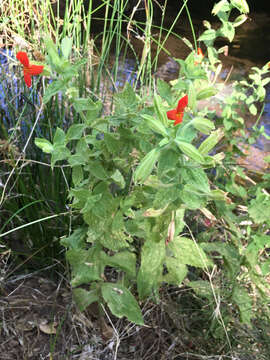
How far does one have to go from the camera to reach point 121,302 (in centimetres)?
107

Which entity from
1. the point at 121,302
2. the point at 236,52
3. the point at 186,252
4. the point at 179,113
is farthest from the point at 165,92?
the point at 236,52

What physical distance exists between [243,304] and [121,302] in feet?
1.32

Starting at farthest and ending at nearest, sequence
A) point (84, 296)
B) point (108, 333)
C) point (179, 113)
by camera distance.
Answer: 1. point (108, 333)
2. point (84, 296)
3. point (179, 113)

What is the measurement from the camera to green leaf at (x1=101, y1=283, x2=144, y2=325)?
41.6 inches

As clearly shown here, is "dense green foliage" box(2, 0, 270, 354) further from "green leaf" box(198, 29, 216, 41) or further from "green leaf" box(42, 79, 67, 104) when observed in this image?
"green leaf" box(198, 29, 216, 41)

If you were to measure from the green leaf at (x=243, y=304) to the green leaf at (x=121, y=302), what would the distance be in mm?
342

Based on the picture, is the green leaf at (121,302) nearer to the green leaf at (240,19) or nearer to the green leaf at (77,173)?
the green leaf at (77,173)

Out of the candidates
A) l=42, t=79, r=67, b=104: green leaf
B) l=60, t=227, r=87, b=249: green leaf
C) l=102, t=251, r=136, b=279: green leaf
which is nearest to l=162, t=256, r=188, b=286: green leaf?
l=102, t=251, r=136, b=279: green leaf

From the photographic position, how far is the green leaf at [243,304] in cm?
120

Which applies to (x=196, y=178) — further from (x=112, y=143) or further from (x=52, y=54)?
(x=52, y=54)

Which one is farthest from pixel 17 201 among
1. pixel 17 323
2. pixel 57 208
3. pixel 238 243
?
pixel 238 243

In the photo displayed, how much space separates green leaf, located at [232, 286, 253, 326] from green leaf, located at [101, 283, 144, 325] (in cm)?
34

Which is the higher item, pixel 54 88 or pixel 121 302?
pixel 54 88

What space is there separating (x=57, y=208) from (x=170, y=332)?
57cm
